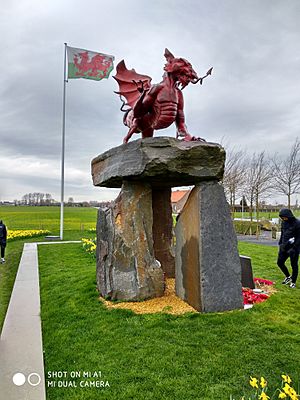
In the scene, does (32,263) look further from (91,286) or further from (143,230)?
(143,230)

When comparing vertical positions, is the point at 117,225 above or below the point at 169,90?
below

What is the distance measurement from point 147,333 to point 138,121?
3444 millimetres

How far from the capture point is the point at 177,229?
5473 millimetres

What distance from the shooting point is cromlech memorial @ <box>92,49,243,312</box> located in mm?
4621

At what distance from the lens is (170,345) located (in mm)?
3650

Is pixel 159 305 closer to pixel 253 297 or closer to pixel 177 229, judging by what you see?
pixel 177 229

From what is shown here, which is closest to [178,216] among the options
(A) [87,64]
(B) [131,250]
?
(B) [131,250]

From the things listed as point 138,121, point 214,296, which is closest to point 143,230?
point 214,296

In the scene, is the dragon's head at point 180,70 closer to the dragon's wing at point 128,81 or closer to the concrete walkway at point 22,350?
the dragon's wing at point 128,81

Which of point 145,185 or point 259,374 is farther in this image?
point 145,185

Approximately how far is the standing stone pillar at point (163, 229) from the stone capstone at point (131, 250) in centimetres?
109

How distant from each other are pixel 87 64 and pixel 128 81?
30.5 ft

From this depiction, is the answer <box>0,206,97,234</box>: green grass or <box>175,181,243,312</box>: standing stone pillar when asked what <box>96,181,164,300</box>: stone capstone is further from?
<box>0,206,97,234</box>: green grass

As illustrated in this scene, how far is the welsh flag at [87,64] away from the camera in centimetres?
1434
